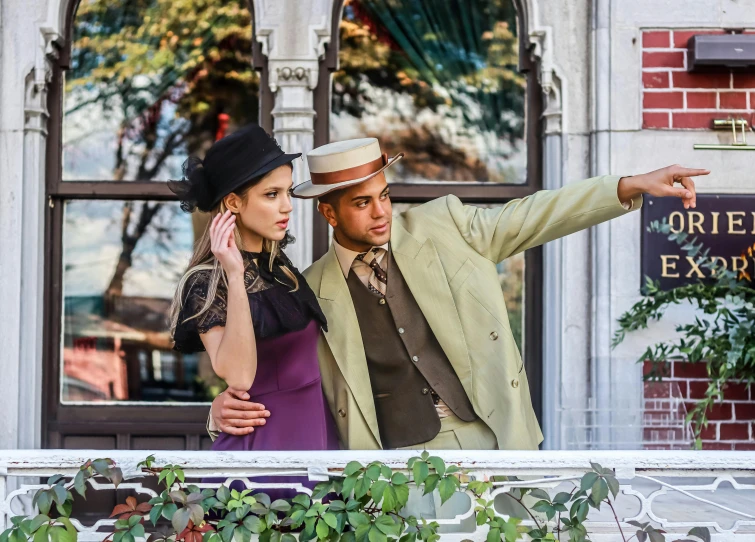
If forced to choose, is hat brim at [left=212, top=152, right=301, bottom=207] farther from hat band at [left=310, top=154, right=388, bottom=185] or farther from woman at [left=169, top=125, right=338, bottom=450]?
hat band at [left=310, top=154, right=388, bottom=185]

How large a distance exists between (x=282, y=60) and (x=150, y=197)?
106 cm

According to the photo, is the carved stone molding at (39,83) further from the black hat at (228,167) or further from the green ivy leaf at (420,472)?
the green ivy leaf at (420,472)

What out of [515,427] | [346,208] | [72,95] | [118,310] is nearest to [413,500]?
[515,427]

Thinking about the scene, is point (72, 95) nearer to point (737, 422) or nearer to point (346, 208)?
point (346, 208)

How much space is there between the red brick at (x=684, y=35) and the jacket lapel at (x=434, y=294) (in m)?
2.28

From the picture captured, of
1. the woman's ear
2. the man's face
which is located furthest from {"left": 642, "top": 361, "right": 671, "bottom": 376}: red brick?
the woman's ear

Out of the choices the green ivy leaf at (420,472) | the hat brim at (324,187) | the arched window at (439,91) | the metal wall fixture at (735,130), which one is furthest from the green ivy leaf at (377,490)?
the metal wall fixture at (735,130)

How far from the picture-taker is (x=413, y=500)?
4031 millimetres

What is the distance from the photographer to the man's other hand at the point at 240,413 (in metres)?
3.82

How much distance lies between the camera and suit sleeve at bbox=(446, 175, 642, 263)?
156 inches

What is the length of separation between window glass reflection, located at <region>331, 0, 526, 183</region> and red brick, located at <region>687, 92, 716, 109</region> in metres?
0.90

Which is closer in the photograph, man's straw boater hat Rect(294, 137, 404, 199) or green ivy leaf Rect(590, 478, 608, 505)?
green ivy leaf Rect(590, 478, 608, 505)

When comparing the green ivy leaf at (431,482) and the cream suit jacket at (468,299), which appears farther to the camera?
the cream suit jacket at (468,299)

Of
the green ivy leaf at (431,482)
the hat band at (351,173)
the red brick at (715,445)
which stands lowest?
the red brick at (715,445)
